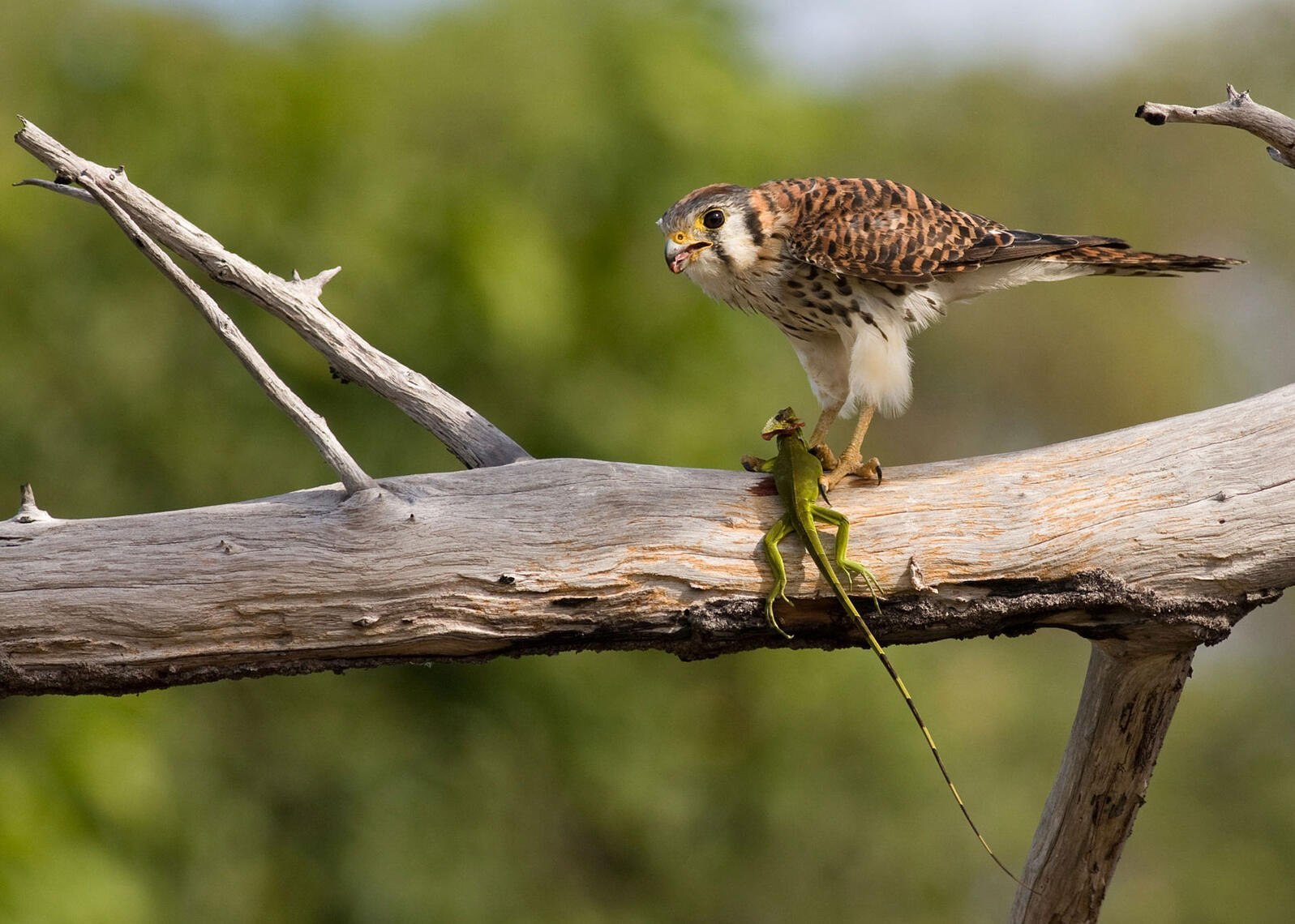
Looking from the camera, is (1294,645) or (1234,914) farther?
(1294,645)

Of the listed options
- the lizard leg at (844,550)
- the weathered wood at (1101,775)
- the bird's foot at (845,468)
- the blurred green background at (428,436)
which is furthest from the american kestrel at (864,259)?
the blurred green background at (428,436)

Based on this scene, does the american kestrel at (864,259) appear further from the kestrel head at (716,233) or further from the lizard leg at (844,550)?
the lizard leg at (844,550)

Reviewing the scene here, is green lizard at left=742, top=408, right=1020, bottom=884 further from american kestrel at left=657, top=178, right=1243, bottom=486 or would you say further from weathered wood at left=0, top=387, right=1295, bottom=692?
american kestrel at left=657, top=178, right=1243, bottom=486

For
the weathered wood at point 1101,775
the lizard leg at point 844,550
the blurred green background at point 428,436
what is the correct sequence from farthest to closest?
the blurred green background at point 428,436, the weathered wood at point 1101,775, the lizard leg at point 844,550

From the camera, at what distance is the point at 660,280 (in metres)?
6.50

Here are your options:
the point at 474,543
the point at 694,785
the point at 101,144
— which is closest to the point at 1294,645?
the point at 694,785

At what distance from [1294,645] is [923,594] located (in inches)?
489

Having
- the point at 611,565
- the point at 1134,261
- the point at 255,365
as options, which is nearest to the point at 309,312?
the point at 255,365

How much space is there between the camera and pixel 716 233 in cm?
299

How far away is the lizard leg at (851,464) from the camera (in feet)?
8.50

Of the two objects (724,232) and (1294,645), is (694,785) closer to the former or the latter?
(724,232)

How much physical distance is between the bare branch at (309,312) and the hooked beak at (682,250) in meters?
0.62

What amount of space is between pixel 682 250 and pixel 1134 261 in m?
1.04

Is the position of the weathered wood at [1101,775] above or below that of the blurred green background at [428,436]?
below
